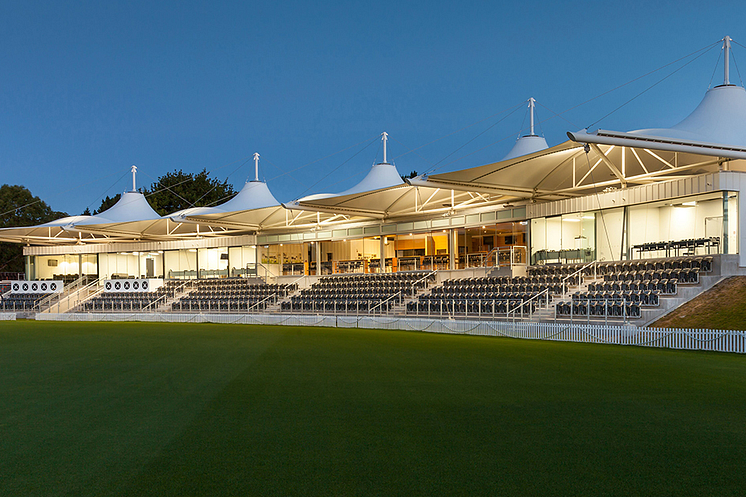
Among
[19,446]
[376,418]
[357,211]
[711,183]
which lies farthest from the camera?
[357,211]

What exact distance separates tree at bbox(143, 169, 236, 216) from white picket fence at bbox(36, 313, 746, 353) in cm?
3205

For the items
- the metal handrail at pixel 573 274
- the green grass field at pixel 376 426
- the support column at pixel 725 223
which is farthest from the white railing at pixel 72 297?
the support column at pixel 725 223

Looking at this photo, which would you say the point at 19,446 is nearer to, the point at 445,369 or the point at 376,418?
the point at 376,418

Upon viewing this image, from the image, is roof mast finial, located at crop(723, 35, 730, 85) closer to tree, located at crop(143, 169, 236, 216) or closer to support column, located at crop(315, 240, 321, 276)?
support column, located at crop(315, 240, 321, 276)

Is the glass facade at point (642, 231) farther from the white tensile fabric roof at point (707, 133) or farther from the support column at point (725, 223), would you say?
the white tensile fabric roof at point (707, 133)

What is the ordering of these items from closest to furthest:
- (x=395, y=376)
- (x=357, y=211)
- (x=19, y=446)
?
(x=19, y=446) < (x=395, y=376) < (x=357, y=211)

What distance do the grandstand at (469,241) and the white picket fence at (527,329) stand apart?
4.40 feet

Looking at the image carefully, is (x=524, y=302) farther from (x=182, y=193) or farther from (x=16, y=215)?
(x=16, y=215)

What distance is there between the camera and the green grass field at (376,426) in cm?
524

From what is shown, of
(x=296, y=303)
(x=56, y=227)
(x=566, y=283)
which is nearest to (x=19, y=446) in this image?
(x=566, y=283)

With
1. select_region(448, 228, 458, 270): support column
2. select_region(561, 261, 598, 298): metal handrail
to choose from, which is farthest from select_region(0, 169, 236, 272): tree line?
select_region(561, 261, 598, 298): metal handrail

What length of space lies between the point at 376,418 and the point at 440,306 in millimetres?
17605

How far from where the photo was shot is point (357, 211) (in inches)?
1399

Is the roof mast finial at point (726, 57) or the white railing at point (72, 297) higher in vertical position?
the roof mast finial at point (726, 57)
